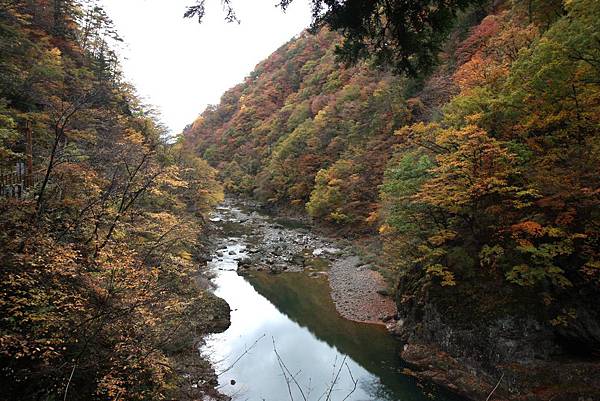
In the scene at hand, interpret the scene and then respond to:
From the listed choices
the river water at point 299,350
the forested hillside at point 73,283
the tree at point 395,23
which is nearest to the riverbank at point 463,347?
the river water at point 299,350

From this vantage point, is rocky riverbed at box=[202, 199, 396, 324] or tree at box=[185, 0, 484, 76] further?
rocky riverbed at box=[202, 199, 396, 324]

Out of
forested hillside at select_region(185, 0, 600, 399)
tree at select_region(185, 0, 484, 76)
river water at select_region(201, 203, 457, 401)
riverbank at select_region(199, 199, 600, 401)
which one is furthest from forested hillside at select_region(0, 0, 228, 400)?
forested hillside at select_region(185, 0, 600, 399)

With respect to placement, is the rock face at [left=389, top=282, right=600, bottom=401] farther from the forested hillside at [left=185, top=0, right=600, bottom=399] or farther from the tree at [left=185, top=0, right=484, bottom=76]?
the tree at [left=185, top=0, right=484, bottom=76]

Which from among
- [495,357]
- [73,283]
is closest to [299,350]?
[495,357]

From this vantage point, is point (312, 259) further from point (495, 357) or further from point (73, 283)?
point (73, 283)

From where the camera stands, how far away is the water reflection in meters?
10.1

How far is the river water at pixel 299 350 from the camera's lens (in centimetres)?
1007

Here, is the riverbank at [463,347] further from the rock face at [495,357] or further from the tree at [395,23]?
the tree at [395,23]

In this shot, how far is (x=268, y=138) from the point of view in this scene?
56875 mm

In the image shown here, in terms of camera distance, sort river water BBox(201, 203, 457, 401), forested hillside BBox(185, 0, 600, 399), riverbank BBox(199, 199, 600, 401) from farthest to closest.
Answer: river water BBox(201, 203, 457, 401) → forested hillside BBox(185, 0, 600, 399) → riverbank BBox(199, 199, 600, 401)

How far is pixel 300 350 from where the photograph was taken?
12336mm

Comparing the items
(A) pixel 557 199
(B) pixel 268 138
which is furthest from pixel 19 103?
(B) pixel 268 138

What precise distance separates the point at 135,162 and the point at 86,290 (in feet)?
22.1

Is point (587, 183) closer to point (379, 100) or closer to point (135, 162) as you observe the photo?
point (135, 162)
